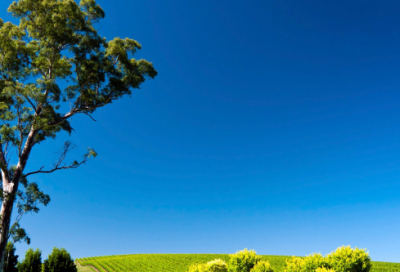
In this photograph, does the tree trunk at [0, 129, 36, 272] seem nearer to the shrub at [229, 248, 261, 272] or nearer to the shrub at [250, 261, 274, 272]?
the shrub at [229, 248, 261, 272]

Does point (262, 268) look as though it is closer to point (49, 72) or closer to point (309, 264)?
point (309, 264)

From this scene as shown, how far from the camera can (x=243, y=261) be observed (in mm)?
18453

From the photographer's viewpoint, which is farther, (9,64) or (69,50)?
(69,50)

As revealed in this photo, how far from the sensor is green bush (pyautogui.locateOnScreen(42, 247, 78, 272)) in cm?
2825

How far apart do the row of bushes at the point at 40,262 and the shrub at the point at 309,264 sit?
25.8 meters

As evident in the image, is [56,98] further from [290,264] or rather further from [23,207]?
[290,264]

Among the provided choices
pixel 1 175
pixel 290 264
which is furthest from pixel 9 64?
pixel 290 264

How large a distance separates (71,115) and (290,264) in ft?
69.1

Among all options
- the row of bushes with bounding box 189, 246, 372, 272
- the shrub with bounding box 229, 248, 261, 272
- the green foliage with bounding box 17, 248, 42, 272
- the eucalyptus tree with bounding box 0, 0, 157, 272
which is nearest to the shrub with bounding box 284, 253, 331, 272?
the row of bushes with bounding box 189, 246, 372, 272

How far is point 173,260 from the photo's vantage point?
1902 inches

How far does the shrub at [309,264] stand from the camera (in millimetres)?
16594

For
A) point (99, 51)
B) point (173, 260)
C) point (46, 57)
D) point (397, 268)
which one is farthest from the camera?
point (173, 260)

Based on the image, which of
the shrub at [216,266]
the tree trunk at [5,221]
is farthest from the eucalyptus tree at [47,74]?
the shrub at [216,266]

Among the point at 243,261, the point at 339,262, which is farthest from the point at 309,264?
the point at 243,261
